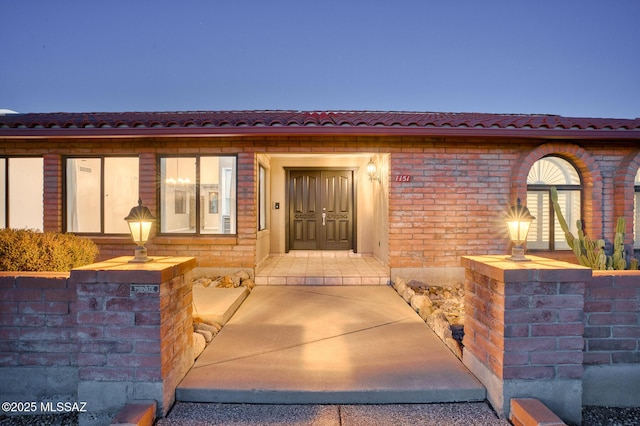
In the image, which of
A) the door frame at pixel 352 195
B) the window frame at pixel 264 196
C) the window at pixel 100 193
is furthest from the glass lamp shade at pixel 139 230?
the door frame at pixel 352 195

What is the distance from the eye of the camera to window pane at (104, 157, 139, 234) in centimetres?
616

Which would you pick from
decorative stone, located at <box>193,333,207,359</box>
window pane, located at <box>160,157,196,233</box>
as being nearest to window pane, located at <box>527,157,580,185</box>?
decorative stone, located at <box>193,333,207,359</box>

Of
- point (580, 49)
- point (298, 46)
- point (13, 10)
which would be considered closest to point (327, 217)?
point (13, 10)

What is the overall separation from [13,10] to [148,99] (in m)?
25.3

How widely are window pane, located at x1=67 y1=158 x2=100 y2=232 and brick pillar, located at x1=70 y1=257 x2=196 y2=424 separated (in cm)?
483

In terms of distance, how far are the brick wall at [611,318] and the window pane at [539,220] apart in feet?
13.6

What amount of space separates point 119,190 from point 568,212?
335 inches

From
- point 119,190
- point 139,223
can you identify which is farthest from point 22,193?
point 139,223

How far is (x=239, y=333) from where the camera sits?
3535mm

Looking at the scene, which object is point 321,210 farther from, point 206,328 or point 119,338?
point 119,338

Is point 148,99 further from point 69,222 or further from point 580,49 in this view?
point 580,49

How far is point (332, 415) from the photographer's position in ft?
7.41

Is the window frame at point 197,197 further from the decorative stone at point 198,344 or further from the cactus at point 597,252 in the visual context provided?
the cactus at point 597,252

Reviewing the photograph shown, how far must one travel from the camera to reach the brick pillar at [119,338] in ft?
7.27
